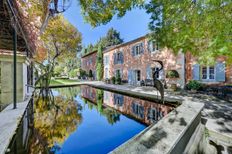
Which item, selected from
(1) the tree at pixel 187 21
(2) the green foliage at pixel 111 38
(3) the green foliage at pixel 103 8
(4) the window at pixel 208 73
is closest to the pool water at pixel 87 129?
(1) the tree at pixel 187 21

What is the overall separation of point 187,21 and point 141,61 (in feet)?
37.2

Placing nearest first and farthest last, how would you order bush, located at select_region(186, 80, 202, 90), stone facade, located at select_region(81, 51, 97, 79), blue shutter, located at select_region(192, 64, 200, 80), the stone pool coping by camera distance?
the stone pool coping, bush, located at select_region(186, 80, 202, 90), blue shutter, located at select_region(192, 64, 200, 80), stone facade, located at select_region(81, 51, 97, 79)

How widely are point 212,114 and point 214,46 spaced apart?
2918mm

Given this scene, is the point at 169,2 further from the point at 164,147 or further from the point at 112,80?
the point at 112,80

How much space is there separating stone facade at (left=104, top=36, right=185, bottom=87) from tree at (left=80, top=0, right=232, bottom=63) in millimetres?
5098

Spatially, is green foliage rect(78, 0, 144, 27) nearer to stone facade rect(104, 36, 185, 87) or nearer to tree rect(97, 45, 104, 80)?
stone facade rect(104, 36, 185, 87)

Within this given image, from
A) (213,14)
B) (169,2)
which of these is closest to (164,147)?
(213,14)

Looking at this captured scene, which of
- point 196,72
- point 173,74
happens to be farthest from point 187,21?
point 173,74

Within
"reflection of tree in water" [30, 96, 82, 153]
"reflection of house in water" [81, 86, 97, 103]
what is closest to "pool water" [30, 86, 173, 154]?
"reflection of tree in water" [30, 96, 82, 153]

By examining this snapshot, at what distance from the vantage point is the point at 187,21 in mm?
5309

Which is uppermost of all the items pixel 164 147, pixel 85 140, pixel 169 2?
pixel 169 2

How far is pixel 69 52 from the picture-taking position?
2495cm

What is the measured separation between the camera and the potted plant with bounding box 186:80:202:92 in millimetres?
10711

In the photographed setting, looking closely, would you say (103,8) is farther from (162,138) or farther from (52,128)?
(162,138)
